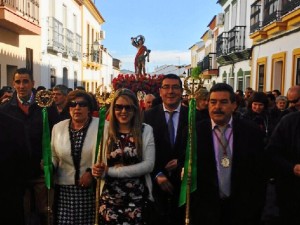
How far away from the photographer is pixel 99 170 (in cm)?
325

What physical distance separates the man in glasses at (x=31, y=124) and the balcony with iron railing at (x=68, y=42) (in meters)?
15.8

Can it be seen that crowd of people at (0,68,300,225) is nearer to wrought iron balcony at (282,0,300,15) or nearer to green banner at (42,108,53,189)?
green banner at (42,108,53,189)

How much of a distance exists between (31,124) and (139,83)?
430 centimetres

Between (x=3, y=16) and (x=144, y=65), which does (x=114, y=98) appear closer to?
(x=144, y=65)

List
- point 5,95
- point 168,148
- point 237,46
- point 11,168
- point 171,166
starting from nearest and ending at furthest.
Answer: point 11,168 → point 171,166 → point 168,148 → point 5,95 → point 237,46

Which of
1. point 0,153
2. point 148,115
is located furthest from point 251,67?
point 0,153

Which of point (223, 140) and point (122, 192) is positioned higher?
point (223, 140)

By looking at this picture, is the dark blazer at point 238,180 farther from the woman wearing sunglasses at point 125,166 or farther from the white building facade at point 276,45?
the white building facade at point 276,45

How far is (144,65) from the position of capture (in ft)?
36.0

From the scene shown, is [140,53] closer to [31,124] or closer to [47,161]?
[31,124]

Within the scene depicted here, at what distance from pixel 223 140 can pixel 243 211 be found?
22.8 inches

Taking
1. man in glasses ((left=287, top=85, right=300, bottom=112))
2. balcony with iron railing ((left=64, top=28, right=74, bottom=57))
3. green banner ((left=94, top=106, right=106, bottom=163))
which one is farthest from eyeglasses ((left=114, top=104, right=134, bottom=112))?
balcony with iron railing ((left=64, top=28, right=74, bottom=57))

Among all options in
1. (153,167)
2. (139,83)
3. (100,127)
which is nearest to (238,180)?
(153,167)

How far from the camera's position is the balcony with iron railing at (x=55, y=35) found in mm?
17109
